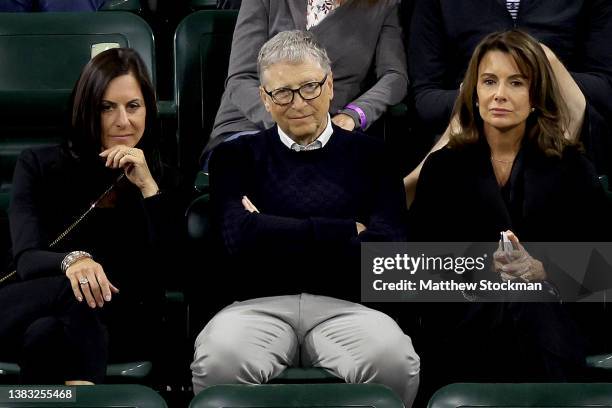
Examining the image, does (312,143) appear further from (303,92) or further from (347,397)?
(347,397)

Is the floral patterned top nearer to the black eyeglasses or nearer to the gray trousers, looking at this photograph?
the black eyeglasses

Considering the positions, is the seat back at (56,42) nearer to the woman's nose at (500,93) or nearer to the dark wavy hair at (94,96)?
the dark wavy hair at (94,96)

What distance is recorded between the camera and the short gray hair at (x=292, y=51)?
5.12 feet

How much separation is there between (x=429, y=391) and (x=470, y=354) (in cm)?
10

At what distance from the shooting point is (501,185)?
5.30 feet

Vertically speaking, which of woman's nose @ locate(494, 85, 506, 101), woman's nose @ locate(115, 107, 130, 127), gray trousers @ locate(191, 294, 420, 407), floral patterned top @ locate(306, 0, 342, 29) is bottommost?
gray trousers @ locate(191, 294, 420, 407)

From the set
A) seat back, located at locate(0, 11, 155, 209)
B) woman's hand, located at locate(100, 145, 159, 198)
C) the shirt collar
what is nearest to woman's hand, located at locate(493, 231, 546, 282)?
the shirt collar

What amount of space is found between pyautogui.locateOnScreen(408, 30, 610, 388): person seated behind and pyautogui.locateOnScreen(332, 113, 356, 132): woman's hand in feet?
0.62

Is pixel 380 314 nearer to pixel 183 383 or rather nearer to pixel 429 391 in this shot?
pixel 429 391

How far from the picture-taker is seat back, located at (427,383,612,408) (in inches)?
41.8

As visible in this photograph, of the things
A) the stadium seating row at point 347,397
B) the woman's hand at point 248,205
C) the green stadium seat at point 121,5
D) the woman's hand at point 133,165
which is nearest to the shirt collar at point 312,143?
the woman's hand at point 248,205

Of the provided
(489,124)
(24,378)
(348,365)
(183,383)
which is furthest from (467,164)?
(24,378)

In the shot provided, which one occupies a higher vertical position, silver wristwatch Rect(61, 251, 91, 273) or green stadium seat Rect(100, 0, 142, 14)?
green stadium seat Rect(100, 0, 142, 14)

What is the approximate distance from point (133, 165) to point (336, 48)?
499 mm
